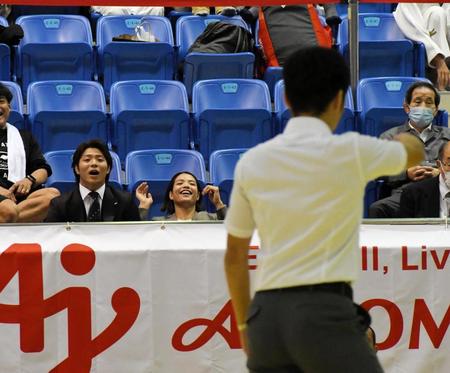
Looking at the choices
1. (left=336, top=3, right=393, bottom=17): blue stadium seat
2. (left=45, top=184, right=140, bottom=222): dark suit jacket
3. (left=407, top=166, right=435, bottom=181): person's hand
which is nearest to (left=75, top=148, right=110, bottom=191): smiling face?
(left=45, top=184, right=140, bottom=222): dark suit jacket

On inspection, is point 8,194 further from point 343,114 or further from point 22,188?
point 343,114

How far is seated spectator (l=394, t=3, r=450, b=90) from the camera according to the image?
9859mm

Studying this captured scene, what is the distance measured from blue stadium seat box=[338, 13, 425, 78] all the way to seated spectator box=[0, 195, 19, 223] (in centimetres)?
365

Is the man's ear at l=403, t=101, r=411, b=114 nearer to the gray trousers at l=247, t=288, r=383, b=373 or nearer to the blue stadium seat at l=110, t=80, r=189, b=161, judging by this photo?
the blue stadium seat at l=110, t=80, r=189, b=161

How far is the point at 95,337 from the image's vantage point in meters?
6.09

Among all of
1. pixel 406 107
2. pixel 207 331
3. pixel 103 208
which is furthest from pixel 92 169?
pixel 406 107

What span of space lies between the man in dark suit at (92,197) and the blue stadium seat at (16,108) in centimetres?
130

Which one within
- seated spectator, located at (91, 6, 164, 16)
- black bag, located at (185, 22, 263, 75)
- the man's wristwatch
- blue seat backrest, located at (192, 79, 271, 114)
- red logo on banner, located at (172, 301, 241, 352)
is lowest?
red logo on banner, located at (172, 301, 241, 352)

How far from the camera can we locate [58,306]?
6.07 meters

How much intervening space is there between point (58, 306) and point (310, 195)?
9.15 ft

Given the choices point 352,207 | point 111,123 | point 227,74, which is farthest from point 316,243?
point 227,74

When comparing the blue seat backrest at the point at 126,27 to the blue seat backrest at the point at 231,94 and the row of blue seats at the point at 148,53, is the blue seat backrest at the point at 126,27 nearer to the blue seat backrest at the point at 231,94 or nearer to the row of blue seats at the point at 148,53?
the row of blue seats at the point at 148,53

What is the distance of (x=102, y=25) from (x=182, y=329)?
4538mm

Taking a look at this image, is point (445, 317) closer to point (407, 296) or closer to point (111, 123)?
point (407, 296)
